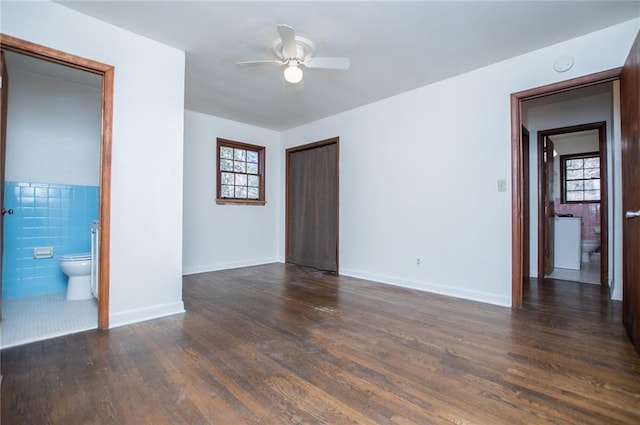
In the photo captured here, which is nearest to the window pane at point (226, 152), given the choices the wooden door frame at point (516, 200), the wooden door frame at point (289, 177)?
the wooden door frame at point (289, 177)

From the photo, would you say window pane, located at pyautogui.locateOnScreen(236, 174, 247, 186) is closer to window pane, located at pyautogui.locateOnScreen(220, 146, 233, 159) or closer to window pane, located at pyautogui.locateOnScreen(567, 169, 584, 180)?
window pane, located at pyautogui.locateOnScreen(220, 146, 233, 159)

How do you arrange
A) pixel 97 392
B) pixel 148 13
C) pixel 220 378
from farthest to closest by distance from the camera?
pixel 148 13
pixel 220 378
pixel 97 392

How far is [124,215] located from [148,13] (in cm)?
157

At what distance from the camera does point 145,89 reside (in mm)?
2623

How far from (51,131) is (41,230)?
1.12m

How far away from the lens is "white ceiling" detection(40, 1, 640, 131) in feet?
7.27

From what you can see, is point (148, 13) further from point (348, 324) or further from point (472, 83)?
point (472, 83)

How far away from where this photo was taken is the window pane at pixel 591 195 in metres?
6.22

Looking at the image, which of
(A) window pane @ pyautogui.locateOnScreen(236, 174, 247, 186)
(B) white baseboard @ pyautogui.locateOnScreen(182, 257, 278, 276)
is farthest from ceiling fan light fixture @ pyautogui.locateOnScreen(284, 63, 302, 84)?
(B) white baseboard @ pyautogui.locateOnScreen(182, 257, 278, 276)

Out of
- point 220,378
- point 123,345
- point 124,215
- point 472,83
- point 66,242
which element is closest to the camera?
point 220,378

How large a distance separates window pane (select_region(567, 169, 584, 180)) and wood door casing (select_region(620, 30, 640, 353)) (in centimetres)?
502

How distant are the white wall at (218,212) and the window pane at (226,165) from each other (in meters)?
0.16

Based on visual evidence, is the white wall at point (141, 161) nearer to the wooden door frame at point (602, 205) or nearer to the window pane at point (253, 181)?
the window pane at point (253, 181)

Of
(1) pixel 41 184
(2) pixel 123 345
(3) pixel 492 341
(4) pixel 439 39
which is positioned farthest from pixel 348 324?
(1) pixel 41 184
